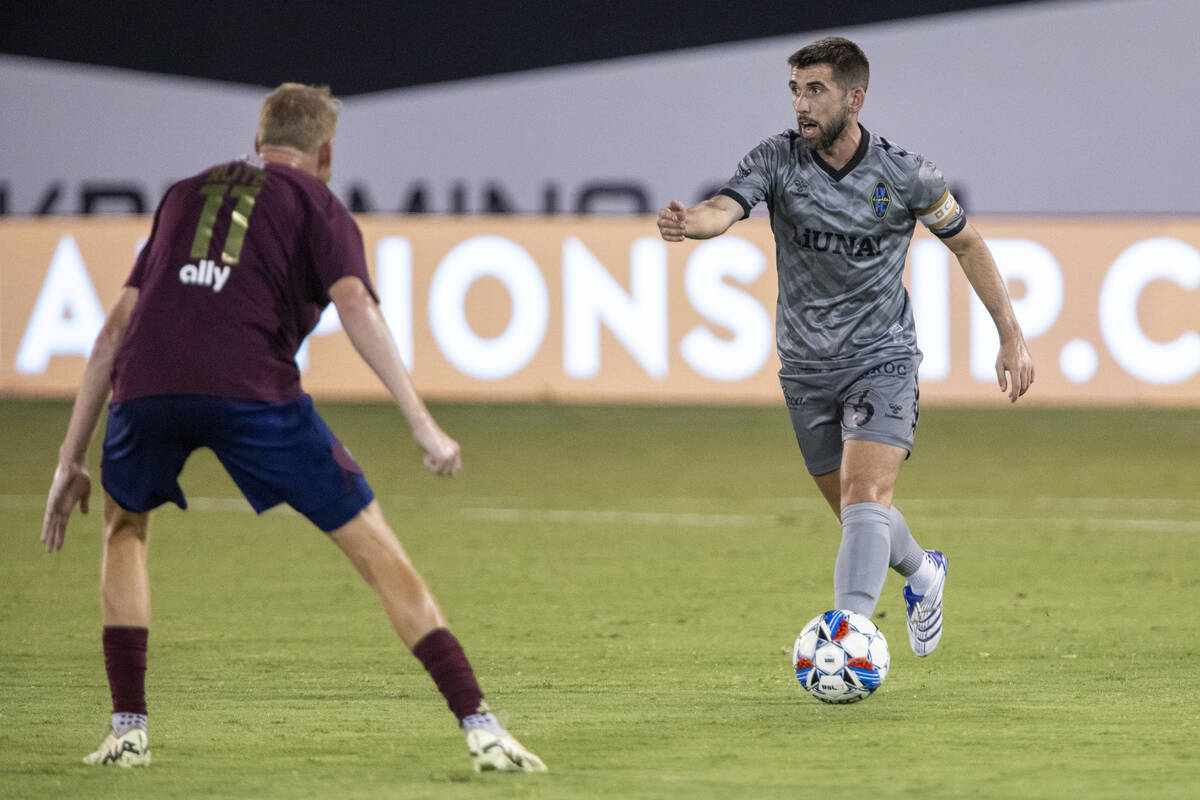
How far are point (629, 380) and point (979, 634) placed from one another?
1210cm

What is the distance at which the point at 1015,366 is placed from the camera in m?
6.93

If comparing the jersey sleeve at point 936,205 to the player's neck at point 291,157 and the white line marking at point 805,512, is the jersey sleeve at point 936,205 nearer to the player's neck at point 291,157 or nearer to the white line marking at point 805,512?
the player's neck at point 291,157

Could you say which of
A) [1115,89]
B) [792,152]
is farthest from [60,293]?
[792,152]

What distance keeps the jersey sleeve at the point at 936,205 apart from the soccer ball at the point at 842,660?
1.53 meters

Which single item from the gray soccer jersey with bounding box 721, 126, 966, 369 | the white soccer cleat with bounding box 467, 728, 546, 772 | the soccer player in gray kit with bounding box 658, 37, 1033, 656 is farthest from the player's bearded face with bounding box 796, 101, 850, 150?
the white soccer cleat with bounding box 467, 728, 546, 772

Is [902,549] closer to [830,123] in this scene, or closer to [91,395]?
[830,123]

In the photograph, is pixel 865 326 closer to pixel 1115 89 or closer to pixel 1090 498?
pixel 1090 498

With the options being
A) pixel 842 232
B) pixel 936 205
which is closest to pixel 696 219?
pixel 842 232

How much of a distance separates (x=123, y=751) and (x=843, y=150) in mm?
3304

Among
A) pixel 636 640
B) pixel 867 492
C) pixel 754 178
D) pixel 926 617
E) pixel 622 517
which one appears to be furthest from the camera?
pixel 622 517

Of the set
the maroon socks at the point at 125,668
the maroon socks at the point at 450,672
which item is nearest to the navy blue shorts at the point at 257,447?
the maroon socks at the point at 450,672

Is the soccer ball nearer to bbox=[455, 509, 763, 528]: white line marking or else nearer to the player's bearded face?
the player's bearded face

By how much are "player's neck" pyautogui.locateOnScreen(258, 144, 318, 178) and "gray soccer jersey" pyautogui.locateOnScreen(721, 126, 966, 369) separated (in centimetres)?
200

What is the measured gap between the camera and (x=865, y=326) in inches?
273
